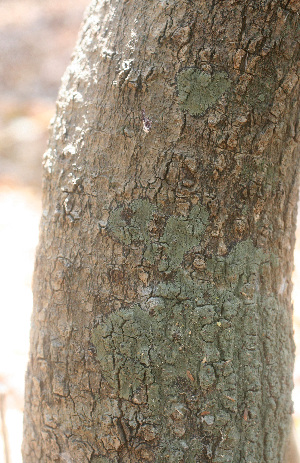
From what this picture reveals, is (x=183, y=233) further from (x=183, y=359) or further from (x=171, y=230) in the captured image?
(x=183, y=359)

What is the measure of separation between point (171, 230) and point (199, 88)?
1.09 feet

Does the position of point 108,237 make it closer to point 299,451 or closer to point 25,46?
point 299,451

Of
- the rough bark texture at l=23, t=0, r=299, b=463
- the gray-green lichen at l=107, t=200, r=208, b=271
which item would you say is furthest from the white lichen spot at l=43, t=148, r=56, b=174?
the gray-green lichen at l=107, t=200, r=208, b=271

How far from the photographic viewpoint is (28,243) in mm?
4812

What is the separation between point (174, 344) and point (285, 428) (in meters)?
0.46

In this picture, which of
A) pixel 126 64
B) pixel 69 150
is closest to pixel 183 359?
pixel 69 150

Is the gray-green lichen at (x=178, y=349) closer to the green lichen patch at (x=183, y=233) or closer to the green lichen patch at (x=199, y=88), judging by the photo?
the green lichen patch at (x=183, y=233)

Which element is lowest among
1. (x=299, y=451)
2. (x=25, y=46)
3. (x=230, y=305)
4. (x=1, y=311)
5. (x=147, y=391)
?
(x=299, y=451)

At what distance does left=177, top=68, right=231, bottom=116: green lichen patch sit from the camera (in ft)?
3.34

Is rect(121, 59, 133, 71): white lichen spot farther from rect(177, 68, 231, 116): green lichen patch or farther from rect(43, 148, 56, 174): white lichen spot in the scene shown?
rect(43, 148, 56, 174): white lichen spot

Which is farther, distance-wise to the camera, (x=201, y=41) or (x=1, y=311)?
(x=1, y=311)

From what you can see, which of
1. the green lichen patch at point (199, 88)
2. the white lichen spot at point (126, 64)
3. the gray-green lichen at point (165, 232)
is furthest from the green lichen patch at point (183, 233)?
the white lichen spot at point (126, 64)

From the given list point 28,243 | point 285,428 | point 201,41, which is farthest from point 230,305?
point 28,243

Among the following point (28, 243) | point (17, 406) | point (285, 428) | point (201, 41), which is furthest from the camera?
point (28, 243)
